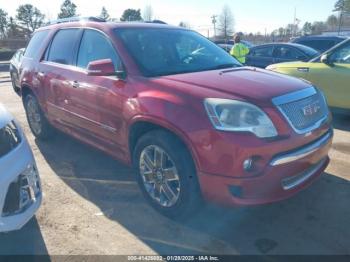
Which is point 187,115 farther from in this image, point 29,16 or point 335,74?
point 29,16

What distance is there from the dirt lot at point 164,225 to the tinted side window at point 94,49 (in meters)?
1.43

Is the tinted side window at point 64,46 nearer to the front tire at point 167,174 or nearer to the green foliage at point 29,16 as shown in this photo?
the front tire at point 167,174

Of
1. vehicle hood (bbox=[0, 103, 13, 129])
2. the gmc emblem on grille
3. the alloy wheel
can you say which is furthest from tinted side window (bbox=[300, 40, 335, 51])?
vehicle hood (bbox=[0, 103, 13, 129])

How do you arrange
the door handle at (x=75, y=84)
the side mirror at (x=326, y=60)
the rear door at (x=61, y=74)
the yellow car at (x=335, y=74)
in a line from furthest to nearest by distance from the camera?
the side mirror at (x=326, y=60) → the yellow car at (x=335, y=74) → the rear door at (x=61, y=74) → the door handle at (x=75, y=84)

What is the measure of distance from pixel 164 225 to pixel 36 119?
3.39 meters

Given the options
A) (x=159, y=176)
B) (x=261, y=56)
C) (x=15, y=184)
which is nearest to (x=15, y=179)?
(x=15, y=184)

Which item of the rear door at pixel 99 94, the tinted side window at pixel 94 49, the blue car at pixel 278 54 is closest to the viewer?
the rear door at pixel 99 94

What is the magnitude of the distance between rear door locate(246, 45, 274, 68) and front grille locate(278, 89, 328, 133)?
24.4 feet

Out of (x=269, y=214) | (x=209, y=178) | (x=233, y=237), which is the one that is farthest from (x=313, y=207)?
(x=209, y=178)

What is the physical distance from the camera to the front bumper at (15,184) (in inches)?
106

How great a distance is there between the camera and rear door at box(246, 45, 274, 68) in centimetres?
1073

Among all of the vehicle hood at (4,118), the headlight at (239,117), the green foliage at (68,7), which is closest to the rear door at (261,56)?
the headlight at (239,117)

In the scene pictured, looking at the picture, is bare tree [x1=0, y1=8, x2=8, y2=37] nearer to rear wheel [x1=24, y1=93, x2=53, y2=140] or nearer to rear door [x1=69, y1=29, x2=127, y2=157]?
rear wheel [x1=24, y1=93, x2=53, y2=140]

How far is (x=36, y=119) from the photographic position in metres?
5.81
